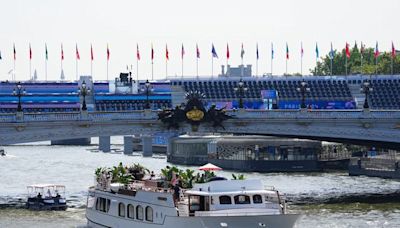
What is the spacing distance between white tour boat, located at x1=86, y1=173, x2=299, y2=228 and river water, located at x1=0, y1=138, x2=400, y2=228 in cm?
1198

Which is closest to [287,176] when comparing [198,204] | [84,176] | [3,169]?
[84,176]

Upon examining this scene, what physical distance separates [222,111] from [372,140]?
13464 mm

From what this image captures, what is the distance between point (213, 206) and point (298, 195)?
38.1 m

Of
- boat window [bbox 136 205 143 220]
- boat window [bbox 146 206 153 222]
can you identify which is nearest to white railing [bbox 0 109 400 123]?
boat window [bbox 136 205 143 220]

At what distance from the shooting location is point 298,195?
11194cm

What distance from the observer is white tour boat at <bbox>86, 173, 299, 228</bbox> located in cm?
7319

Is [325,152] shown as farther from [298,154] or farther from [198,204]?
[198,204]

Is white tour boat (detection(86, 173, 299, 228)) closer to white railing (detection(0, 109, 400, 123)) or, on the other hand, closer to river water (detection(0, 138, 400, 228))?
river water (detection(0, 138, 400, 228))

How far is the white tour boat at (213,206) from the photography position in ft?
240

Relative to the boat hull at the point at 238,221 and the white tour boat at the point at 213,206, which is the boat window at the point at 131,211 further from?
the boat hull at the point at 238,221

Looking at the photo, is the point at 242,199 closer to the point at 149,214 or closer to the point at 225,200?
the point at 225,200

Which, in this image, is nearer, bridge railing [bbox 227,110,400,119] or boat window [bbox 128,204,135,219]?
boat window [bbox 128,204,135,219]

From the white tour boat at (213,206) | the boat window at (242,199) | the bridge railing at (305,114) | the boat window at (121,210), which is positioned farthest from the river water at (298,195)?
the boat window at (242,199)

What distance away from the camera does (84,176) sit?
458ft
